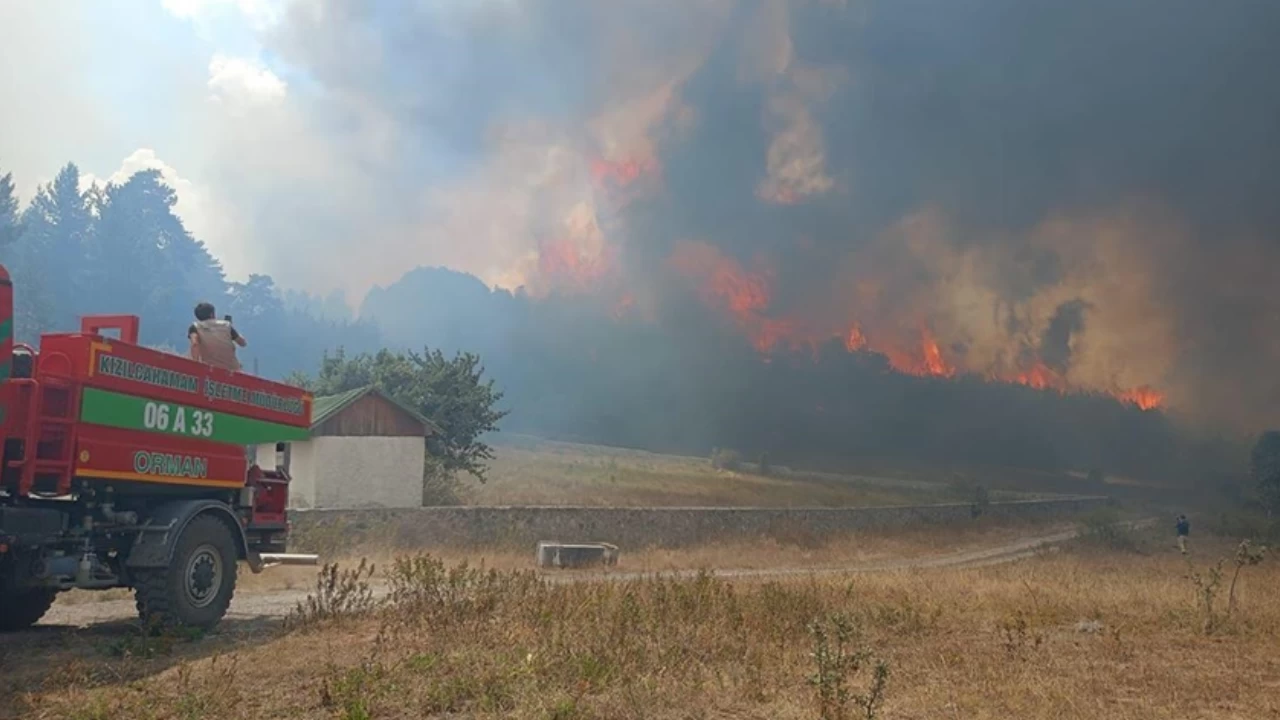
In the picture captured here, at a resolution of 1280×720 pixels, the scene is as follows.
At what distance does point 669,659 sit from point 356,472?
2331 cm

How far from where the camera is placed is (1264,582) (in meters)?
19.1

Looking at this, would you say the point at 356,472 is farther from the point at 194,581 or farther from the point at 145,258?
the point at 145,258

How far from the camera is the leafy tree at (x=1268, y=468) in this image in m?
50.4

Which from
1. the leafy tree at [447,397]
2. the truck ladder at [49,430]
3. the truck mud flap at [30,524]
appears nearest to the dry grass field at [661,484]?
the leafy tree at [447,397]

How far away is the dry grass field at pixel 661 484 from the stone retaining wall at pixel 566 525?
546cm

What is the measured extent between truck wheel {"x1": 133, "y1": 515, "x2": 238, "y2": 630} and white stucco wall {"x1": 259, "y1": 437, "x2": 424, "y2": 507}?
18472mm

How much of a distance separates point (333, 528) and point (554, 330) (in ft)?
247

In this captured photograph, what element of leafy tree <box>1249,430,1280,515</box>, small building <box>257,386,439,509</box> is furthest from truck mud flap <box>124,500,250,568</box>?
leafy tree <box>1249,430,1280,515</box>

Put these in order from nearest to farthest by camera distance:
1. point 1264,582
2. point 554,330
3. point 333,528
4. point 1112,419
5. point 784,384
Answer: point 1264,582, point 333,528, point 1112,419, point 784,384, point 554,330

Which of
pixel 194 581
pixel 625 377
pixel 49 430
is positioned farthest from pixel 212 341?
pixel 625 377

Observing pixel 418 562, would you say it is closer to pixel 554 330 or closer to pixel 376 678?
pixel 376 678

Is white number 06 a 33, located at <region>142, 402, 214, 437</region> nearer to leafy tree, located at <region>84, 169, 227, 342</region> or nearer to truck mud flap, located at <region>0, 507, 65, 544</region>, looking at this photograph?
truck mud flap, located at <region>0, 507, 65, 544</region>

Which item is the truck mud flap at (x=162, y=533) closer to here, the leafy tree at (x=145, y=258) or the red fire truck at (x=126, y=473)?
the red fire truck at (x=126, y=473)

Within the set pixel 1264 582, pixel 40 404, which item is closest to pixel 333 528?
pixel 40 404
